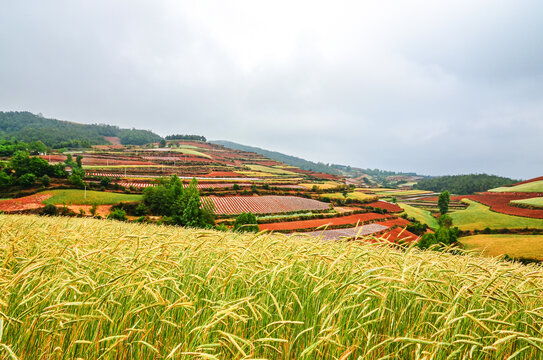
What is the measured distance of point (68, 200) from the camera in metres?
49.3

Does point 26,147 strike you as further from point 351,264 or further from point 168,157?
point 351,264

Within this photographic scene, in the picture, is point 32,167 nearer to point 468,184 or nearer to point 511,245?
point 511,245

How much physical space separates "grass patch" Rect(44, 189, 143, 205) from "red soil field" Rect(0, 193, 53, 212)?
→ 1280mm

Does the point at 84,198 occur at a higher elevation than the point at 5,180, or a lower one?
lower

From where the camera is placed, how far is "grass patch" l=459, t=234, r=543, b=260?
27206mm

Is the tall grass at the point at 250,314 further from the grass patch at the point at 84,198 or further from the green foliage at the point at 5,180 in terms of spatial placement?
the green foliage at the point at 5,180

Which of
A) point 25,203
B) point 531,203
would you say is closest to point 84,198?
point 25,203

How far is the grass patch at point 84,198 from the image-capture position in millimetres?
49156

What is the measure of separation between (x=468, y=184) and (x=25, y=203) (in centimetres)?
14042

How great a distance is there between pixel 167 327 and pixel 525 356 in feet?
10.5

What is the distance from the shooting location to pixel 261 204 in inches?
2432

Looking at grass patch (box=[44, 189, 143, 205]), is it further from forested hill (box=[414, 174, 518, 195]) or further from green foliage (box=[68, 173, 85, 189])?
forested hill (box=[414, 174, 518, 195])

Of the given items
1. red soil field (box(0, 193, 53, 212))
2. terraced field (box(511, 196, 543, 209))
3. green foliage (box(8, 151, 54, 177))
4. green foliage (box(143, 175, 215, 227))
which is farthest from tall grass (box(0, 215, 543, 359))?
green foliage (box(8, 151, 54, 177))

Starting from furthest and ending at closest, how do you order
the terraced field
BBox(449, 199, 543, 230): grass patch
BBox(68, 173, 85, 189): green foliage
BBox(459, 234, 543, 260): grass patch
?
BBox(68, 173, 85, 189): green foliage → the terraced field → BBox(449, 199, 543, 230): grass patch → BBox(459, 234, 543, 260): grass patch
